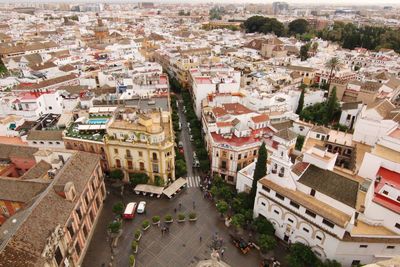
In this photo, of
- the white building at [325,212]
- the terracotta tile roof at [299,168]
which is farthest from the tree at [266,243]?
the terracotta tile roof at [299,168]

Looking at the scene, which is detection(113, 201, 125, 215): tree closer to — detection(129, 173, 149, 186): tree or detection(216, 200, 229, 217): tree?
detection(129, 173, 149, 186): tree

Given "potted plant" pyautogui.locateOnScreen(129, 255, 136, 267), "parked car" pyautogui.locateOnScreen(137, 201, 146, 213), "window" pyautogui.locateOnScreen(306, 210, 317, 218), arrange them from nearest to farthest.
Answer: "window" pyautogui.locateOnScreen(306, 210, 317, 218) → "potted plant" pyautogui.locateOnScreen(129, 255, 136, 267) → "parked car" pyautogui.locateOnScreen(137, 201, 146, 213)

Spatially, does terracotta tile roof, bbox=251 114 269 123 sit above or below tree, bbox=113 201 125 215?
above

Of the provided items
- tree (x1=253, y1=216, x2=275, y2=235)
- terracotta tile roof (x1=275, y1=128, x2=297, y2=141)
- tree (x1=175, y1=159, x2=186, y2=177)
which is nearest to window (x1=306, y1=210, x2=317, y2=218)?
tree (x1=253, y1=216, x2=275, y2=235)

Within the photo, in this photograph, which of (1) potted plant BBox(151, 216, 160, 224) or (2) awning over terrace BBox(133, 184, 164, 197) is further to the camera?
(2) awning over terrace BBox(133, 184, 164, 197)

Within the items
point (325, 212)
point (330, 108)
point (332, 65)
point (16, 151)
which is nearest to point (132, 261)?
point (325, 212)

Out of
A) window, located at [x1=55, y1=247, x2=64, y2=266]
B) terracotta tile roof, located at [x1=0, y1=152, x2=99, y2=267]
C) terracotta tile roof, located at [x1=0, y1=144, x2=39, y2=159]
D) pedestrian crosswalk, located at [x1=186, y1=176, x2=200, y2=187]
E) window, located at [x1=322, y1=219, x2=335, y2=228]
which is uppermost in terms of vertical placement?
terracotta tile roof, located at [x1=0, y1=152, x2=99, y2=267]

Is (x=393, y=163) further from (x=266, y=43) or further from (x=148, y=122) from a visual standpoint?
(x=266, y=43)
